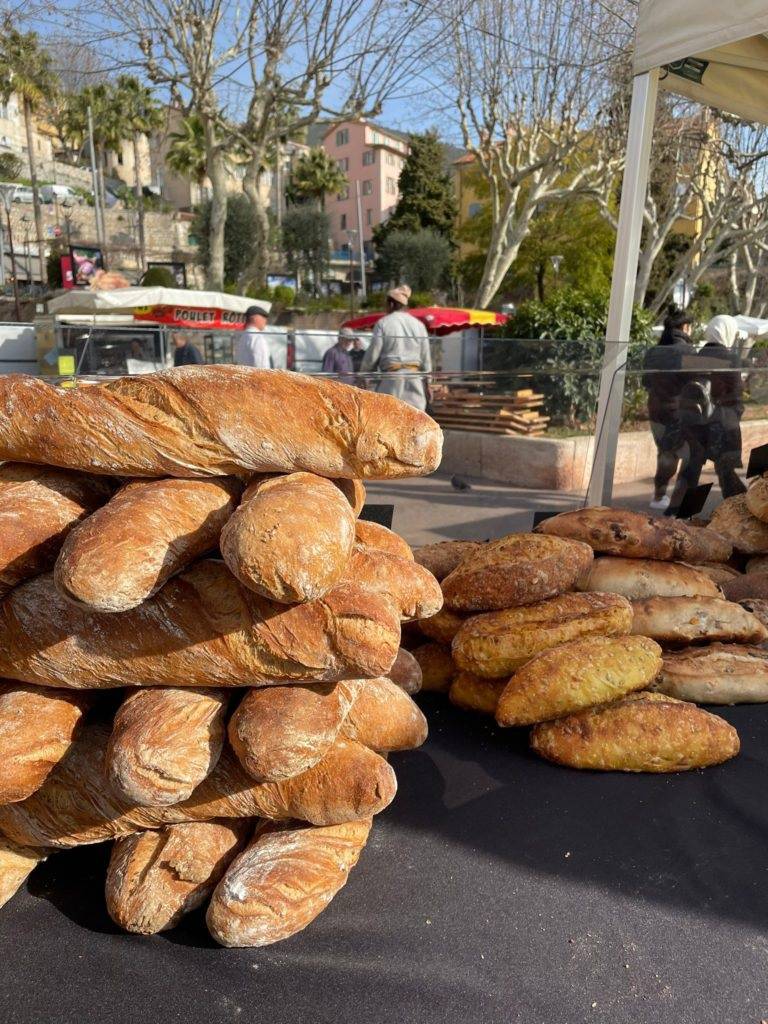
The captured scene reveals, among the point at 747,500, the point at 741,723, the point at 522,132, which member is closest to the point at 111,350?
the point at 747,500

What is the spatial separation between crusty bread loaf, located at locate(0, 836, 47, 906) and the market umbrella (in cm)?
1388

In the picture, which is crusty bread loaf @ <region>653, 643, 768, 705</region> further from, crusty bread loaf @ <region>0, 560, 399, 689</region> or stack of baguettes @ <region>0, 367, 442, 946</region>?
crusty bread loaf @ <region>0, 560, 399, 689</region>

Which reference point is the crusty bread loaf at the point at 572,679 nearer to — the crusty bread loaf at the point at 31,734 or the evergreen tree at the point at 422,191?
the crusty bread loaf at the point at 31,734

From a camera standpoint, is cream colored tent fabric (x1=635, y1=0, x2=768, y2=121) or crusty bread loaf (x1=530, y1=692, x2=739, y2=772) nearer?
crusty bread loaf (x1=530, y1=692, x2=739, y2=772)

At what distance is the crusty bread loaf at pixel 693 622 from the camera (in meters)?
2.29

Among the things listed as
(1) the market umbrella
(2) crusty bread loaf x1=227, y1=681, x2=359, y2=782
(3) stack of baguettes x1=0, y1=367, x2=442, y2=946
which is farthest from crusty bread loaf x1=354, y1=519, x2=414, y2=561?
(1) the market umbrella

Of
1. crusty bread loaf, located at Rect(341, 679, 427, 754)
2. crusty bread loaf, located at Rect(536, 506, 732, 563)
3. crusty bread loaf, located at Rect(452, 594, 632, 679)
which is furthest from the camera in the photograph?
crusty bread loaf, located at Rect(536, 506, 732, 563)

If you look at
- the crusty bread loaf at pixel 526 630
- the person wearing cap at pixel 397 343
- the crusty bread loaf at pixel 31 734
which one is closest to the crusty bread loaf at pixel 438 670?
the crusty bread loaf at pixel 526 630

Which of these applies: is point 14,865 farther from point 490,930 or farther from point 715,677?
point 715,677

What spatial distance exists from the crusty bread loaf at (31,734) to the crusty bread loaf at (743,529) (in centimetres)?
261

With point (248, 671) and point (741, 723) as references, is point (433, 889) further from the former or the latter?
point (741, 723)

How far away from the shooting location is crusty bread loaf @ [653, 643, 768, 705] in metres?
2.16

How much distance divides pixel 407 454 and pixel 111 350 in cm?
1036

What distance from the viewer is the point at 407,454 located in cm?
154
